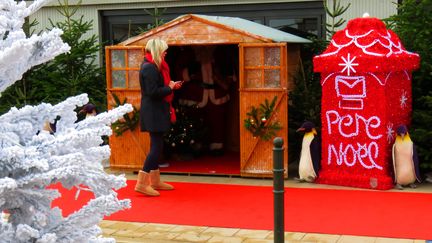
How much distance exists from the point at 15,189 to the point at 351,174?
262 inches

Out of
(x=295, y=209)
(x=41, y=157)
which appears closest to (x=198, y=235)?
(x=295, y=209)

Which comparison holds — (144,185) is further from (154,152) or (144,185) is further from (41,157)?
(41,157)

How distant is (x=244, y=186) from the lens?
333 inches

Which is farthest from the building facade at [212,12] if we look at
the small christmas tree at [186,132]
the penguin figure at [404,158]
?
the penguin figure at [404,158]

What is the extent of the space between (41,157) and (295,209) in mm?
5394

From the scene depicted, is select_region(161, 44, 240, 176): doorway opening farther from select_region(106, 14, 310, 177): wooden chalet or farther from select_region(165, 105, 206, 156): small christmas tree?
select_region(106, 14, 310, 177): wooden chalet

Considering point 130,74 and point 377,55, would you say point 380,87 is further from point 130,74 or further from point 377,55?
point 130,74

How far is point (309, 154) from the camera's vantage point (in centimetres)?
841

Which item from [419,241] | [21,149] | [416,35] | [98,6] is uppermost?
[98,6]

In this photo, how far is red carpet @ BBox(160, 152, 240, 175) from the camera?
932 cm

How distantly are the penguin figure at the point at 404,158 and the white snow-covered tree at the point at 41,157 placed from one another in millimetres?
6129

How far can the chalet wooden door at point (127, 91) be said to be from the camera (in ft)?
30.1

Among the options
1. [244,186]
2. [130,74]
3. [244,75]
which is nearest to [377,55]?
[244,75]

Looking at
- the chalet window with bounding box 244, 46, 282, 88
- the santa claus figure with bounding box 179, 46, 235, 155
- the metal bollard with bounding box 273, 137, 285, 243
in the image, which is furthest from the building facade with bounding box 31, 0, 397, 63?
the metal bollard with bounding box 273, 137, 285, 243
